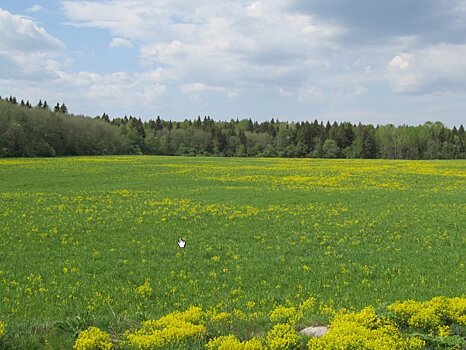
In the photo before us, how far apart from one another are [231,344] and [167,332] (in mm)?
1068

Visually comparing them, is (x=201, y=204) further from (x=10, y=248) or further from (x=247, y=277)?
A: (x=247, y=277)

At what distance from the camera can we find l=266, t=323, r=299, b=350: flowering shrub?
21.8 feet

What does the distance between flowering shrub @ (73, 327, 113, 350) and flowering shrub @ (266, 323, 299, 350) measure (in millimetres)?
2290

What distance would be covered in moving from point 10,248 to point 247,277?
844 centimetres

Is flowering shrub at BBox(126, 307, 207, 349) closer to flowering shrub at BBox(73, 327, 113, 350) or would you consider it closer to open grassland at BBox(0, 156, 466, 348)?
flowering shrub at BBox(73, 327, 113, 350)

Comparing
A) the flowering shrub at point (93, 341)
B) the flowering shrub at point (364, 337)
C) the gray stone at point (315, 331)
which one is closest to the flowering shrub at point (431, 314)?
the flowering shrub at point (364, 337)

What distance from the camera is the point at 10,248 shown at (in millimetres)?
16141

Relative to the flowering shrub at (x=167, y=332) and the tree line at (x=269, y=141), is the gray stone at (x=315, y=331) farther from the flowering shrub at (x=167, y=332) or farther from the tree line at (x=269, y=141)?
the tree line at (x=269, y=141)

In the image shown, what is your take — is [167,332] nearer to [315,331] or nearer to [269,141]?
[315,331]

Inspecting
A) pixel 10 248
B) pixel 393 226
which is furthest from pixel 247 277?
pixel 393 226

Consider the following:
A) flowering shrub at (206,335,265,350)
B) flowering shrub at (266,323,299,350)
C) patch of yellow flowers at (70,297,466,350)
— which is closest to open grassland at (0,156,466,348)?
patch of yellow flowers at (70,297,466,350)

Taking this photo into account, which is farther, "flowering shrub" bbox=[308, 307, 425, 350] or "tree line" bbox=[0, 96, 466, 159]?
"tree line" bbox=[0, 96, 466, 159]

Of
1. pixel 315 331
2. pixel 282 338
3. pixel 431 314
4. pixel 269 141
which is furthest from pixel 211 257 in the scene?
pixel 269 141

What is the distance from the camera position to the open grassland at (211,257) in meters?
10.9
